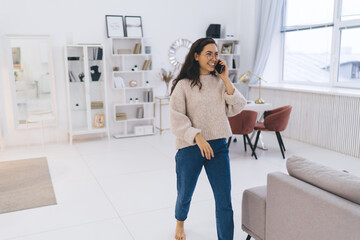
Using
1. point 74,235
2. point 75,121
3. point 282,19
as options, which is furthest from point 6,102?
point 282,19

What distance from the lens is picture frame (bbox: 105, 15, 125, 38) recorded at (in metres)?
6.25

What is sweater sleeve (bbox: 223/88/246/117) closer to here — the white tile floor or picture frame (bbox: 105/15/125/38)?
the white tile floor

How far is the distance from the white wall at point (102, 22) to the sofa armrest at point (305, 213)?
16.2 feet

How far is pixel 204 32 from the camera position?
7238 millimetres

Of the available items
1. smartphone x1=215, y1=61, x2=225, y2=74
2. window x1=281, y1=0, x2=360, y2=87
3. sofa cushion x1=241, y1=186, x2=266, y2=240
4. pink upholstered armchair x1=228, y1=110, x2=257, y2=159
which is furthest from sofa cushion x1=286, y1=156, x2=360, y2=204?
window x1=281, y1=0, x2=360, y2=87

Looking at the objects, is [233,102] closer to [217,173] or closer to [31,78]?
[217,173]

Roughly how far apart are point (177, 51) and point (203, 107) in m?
4.85

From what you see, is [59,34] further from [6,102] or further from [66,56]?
[6,102]

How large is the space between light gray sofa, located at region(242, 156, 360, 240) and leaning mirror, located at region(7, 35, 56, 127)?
15.3ft

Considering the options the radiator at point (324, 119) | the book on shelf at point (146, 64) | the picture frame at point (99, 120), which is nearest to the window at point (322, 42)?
the radiator at point (324, 119)

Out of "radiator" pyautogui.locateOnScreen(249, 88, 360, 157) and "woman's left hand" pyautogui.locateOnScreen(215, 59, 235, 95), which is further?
"radiator" pyautogui.locateOnScreen(249, 88, 360, 157)

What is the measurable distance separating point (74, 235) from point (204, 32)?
5.38 meters

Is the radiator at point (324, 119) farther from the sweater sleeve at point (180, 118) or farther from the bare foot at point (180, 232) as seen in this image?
the sweater sleeve at point (180, 118)

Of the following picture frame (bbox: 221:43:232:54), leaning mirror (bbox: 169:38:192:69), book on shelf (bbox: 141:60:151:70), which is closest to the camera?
book on shelf (bbox: 141:60:151:70)
